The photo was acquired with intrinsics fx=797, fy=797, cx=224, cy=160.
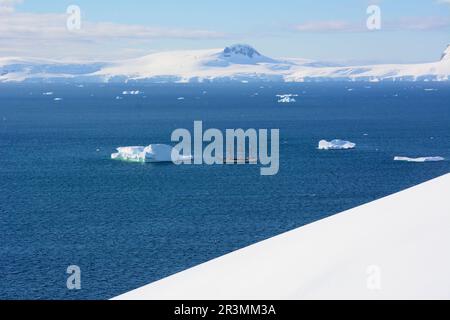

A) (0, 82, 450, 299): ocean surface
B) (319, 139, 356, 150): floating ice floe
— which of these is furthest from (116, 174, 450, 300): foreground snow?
(319, 139, 356, 150): floating ice floe

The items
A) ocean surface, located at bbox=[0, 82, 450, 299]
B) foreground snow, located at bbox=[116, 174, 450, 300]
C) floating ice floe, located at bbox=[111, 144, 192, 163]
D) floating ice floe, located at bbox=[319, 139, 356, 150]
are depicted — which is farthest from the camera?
floating ice floe, located at bbox=[319, 139, 356, 150]

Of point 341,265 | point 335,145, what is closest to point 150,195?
point 335,145

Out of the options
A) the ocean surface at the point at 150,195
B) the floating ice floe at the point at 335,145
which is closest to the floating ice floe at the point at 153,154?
the ocean surface at the point at 150,195

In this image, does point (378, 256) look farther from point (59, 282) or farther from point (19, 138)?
point (19, 138)

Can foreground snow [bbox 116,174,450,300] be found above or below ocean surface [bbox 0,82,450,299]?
above

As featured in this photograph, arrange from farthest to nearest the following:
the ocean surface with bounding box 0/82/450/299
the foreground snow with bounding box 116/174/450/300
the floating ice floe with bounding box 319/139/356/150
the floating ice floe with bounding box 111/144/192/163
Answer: the floating ice floe with bounding box 319/139/356/150, the floating ice floe with bounding box 111/144/192/163, the ocean surface with bounding box 0/82/450/299, the foreground snow with bounding box 116/174/450/300

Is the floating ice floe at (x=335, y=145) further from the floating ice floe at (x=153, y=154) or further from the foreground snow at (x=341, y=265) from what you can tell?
the foreground snow at (x=341, y=265)

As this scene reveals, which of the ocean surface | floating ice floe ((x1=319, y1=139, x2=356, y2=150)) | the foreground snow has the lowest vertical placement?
the ocean surface

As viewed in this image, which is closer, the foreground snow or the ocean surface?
the foreground snow

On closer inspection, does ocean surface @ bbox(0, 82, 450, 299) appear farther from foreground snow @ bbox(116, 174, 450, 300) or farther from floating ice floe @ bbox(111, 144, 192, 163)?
foreground snow @ bbox(116, 174, 450, 300)
